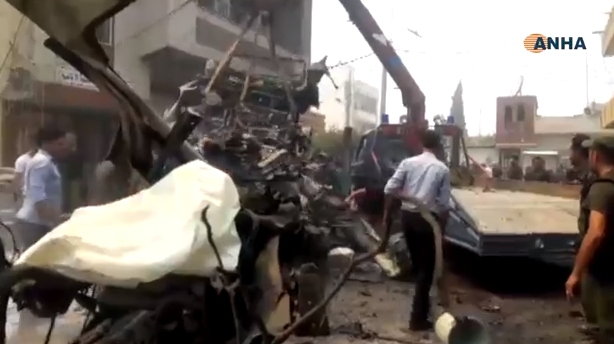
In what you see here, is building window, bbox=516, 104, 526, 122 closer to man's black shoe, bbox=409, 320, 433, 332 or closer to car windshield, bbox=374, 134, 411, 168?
car windshield, bbox=374, 134, 411, 168

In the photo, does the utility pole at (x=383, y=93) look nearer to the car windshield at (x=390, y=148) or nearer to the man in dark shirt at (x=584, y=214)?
the car windshield at (x=390, y=148)

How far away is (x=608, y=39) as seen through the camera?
9961 mm

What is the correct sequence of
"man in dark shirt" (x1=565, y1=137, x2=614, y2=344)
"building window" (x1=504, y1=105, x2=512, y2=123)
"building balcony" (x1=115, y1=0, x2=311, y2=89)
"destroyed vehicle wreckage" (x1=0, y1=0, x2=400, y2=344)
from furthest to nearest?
1. "building window" (x1=504, y1=105, x2=512, y2=123)
2. "building balcony" (x1=115, y1=0, x2=311, y2=89)
3. "man in dark shirt" (x1=565, y1=137, x2=614, y2=344)
4. "destroyed vehicle wreckage" (x1=0, y1=0, x2=400, y2=344)

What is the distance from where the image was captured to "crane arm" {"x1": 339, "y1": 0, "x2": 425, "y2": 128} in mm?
9148

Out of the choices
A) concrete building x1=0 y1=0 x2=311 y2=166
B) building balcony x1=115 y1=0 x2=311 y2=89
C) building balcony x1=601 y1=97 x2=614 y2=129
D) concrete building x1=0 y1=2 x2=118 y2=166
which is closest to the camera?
concrete building x1=0 y1=0 x2=311 y2=166

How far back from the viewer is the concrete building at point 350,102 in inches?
389

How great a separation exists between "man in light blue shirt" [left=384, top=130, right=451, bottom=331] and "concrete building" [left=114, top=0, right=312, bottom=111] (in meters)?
2.59

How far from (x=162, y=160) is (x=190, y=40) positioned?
10.5 m

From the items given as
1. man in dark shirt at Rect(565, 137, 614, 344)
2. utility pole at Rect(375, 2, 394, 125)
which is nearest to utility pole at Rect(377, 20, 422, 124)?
utility pole at Rect(375, 2, 394, 125)

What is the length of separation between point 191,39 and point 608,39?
6.36 metres

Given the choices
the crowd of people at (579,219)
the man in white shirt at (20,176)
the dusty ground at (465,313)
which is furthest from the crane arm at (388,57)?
the man in white shirt at (20,176)

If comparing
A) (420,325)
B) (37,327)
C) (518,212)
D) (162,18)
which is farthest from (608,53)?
(37,327)

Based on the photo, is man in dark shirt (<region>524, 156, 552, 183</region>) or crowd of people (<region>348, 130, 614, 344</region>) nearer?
crowd of people (<region>348, 130, 614, 344</region>)

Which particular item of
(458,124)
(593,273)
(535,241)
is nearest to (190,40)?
(458,124)
